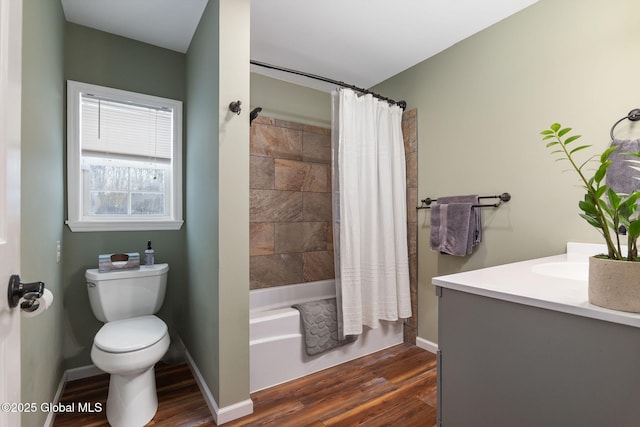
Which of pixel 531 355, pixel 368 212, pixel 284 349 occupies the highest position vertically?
pixel 368 212

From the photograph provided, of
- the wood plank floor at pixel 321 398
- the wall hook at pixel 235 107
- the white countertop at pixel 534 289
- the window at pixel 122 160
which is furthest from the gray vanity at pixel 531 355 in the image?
the window at pixel 122 160

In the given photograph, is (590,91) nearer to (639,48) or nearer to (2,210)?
(639,48)

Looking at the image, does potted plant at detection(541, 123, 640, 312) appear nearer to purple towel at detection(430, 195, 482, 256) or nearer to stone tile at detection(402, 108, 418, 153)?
purple towel at detection(430, 195, 482, 256)

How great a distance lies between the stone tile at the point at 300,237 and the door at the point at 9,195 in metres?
2.12

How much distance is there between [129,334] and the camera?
1761 millimetres

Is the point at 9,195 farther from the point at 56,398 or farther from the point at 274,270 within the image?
the point at 274,270

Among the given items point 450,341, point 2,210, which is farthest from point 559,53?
point 2,210

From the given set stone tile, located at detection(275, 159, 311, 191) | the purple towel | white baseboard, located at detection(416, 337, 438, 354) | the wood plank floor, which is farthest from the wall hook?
white baseboard, located at detection(416, 337, 438, 354)

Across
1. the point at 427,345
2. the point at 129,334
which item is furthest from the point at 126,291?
the point at 427,345

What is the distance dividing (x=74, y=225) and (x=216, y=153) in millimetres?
1251

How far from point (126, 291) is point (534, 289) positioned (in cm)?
228

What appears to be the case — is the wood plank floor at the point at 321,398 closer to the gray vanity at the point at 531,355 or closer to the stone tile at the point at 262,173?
the gray vanity at the point at 531,355

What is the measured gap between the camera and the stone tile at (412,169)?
105 inches

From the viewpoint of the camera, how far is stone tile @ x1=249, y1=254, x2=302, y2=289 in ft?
8.96
